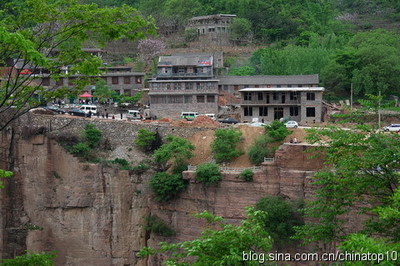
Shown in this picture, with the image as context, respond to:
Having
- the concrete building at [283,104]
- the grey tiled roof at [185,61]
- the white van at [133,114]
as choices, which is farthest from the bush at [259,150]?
the grey tiled roof at [185,61]

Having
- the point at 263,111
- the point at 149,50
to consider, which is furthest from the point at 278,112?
the point at 149,50

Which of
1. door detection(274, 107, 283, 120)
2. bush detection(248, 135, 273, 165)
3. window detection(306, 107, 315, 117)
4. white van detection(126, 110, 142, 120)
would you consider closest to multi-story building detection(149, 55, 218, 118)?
white van detection(126, 110, 142, 120)

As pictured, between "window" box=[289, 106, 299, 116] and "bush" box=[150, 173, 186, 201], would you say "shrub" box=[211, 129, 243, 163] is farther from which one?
"window" box=[289, 106, 299, 116]

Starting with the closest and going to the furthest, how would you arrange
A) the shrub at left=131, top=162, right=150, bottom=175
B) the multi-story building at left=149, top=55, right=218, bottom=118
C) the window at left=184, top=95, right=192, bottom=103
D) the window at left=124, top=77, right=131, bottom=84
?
the shrub at left=131, top=162, right=150, bottom=175, the multi-story building at left=149, top=55, right=218, bottom=118, the window at left=184, top=95, right=192, bottom=103, the window at left=124, top=77, right=131, bottom=84

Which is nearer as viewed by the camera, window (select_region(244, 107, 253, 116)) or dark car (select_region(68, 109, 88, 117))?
dark car (select_region(68, 109, 88, 117))

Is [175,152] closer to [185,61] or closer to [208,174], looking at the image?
[208,174]

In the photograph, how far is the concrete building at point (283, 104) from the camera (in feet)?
155

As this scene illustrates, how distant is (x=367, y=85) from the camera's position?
49.9 meters

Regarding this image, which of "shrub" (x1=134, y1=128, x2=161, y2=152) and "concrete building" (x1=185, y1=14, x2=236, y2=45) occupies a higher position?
"concrete building" (x1=185, y1=14, x2=236, y2=45)

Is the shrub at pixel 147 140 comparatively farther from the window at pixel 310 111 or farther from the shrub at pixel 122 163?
the window at pixel 310 111

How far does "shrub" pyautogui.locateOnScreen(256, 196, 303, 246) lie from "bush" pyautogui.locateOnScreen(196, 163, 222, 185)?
3860mm

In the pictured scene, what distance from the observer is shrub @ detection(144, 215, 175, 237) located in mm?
38469

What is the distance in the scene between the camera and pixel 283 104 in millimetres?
→ 47656

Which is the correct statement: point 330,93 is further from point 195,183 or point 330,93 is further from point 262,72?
point 195,183
